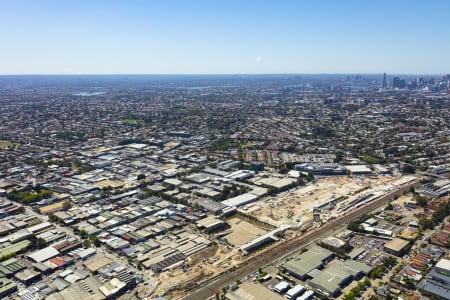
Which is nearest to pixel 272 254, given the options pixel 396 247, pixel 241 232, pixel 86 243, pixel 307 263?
pixel 307 263

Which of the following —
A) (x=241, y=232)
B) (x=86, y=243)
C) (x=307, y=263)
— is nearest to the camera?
(x=307, y=263)

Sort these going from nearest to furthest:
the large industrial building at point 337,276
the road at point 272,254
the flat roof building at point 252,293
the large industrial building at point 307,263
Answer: the flat roof building at point 252,293 → the large industrial building at point 337,276 → the road at point 272,254 → the large industrial building at point 307,263

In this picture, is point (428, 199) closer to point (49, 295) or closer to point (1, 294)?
point (49, 295)

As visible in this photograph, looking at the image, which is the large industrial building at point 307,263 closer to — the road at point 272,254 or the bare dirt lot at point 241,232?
the road at point 272,254

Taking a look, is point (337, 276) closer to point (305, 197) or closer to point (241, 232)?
point (241, 232)

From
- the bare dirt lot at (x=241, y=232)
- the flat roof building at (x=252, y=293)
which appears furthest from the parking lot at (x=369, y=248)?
the flat roof building at (x=252, y=293)

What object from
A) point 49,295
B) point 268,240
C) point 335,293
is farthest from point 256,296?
point 49,295

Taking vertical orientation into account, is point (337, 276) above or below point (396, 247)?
below
